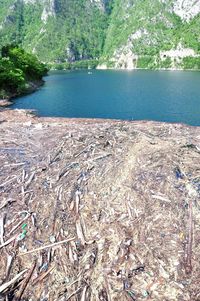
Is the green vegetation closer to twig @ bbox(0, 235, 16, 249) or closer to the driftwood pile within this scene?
the driftwood pile

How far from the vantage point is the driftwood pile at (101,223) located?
32.5 ft

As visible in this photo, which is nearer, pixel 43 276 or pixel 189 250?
pixel 43 276

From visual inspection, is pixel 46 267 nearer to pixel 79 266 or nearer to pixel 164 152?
pixel 79 266

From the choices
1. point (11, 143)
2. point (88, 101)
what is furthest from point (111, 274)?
point (88, 101)

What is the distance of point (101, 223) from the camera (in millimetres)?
12125

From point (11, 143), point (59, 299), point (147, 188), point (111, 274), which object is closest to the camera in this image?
point (59, 299)

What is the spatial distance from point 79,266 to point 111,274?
106 centimetres

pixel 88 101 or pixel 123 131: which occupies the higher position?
pixel 123 131

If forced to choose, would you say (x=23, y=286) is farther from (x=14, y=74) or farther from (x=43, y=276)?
(x=14, y=74)

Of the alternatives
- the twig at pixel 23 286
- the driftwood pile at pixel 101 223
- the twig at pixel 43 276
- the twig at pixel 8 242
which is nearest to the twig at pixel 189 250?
the driftwood pile at pixel 101 223

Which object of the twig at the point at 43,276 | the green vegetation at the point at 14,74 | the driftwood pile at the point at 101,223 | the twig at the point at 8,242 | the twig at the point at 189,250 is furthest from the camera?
the green vegetation at the point at 14,74

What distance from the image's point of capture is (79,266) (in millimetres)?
10430

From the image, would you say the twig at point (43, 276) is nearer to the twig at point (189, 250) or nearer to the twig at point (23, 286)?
the twig at point (23, 286)

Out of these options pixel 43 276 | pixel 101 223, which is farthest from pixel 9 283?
pixel 101 223
